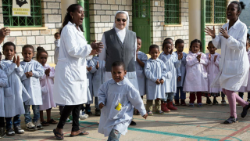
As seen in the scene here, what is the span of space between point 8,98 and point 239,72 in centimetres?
363

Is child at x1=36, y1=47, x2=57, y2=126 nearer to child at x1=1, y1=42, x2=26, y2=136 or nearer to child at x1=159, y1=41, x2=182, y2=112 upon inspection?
child at x1=1, y1=42, x2=26, y2=136

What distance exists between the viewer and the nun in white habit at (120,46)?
491cm

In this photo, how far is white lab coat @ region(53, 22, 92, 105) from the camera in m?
4.34

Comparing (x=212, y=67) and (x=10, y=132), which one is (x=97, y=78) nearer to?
(x=10, y=132)

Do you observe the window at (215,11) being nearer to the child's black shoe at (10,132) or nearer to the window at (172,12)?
the window at (172,12)

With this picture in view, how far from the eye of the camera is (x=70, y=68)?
14.4 ft

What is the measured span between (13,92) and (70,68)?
1.12 metres

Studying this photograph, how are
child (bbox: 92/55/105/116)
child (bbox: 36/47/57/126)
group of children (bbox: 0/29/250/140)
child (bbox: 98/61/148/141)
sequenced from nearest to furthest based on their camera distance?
child (bbox: 98/61/148/141) < group of children (bbox: 0/29/250/140) < child (bbox: 36/47/57/126) < child (bbox: 92/55/105/116)

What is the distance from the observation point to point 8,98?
4.85m

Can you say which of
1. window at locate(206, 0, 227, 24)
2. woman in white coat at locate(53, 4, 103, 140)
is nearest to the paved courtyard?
woman in white coat at locate(53, 4, 103, 140)

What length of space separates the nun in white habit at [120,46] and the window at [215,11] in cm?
1340

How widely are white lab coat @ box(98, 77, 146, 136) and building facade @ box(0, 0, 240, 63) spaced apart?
4.62 m

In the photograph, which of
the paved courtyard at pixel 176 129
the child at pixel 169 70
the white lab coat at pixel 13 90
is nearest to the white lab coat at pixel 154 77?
the child at pixel 169 70

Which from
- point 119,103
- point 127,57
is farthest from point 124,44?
point 119,103
